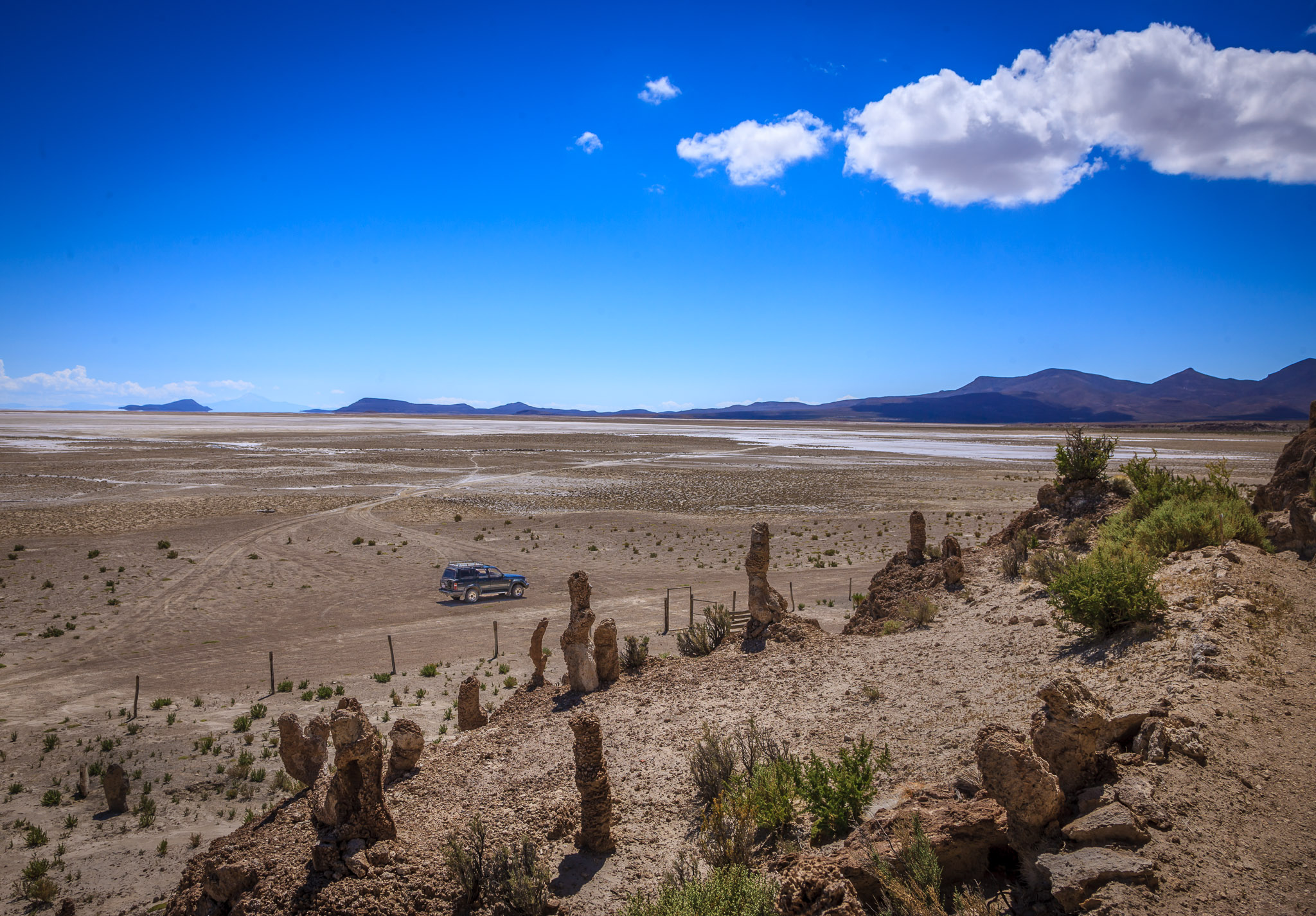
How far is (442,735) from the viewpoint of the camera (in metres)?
13.5

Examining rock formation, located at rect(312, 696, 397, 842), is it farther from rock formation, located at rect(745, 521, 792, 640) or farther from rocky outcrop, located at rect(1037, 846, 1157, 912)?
rock formation, located at rect(745, 521, 792, 640)

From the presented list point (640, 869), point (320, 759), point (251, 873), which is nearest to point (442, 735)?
point (320, 759)

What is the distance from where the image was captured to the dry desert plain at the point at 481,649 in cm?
779

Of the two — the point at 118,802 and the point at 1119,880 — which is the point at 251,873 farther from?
the point at 1119,880

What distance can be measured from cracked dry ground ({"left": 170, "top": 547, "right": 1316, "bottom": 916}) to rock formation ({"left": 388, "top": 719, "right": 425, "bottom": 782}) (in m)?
0.38

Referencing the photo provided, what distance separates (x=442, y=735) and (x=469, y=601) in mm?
12427

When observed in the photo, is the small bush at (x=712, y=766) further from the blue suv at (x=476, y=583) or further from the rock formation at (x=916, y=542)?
the blue suv at (x=476, y=583)

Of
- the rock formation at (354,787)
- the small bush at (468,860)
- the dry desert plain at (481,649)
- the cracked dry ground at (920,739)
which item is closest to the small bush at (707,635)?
the dry desert plain at (481,649)

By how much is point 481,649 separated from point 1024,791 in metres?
17.1

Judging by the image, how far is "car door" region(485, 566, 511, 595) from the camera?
A: 2619cm

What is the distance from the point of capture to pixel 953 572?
1413 centimetres

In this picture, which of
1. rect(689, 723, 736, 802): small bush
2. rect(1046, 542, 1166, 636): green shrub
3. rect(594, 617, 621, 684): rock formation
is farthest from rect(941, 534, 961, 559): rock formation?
rect(689, 723, 736, 802): small bush

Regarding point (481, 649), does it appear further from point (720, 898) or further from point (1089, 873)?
point (1089, 873)

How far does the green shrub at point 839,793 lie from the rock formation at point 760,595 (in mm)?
5881
